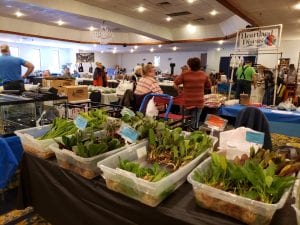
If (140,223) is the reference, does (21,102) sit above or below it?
above

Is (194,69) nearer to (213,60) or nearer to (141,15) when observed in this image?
(141,15)

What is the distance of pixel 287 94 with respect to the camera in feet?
22.1

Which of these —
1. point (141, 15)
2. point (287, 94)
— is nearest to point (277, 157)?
point (287, 94)

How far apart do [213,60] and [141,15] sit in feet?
22.8

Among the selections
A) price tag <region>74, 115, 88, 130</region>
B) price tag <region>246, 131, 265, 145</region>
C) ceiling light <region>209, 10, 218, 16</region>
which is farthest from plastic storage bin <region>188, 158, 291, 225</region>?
ceiling light <region>209, 10, 218, 16</region>

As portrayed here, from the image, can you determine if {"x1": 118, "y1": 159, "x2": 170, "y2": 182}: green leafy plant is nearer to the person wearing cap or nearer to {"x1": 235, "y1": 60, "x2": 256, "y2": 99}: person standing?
the person wearing cap

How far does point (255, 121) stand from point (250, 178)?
119 cm

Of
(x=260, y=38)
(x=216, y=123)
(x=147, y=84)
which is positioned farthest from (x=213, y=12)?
(x=216, y=123)

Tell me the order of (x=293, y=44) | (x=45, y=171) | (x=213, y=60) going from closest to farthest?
(x=45, y=171) < (x=293, y=44) < (x=213, y=60)

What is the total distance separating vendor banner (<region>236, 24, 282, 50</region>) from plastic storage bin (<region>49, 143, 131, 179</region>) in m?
3.55

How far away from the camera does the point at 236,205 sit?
89 centimetres

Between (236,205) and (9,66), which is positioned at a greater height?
(9,66)

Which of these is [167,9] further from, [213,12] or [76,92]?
[76,92]

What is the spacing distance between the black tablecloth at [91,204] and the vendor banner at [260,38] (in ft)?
11.7
